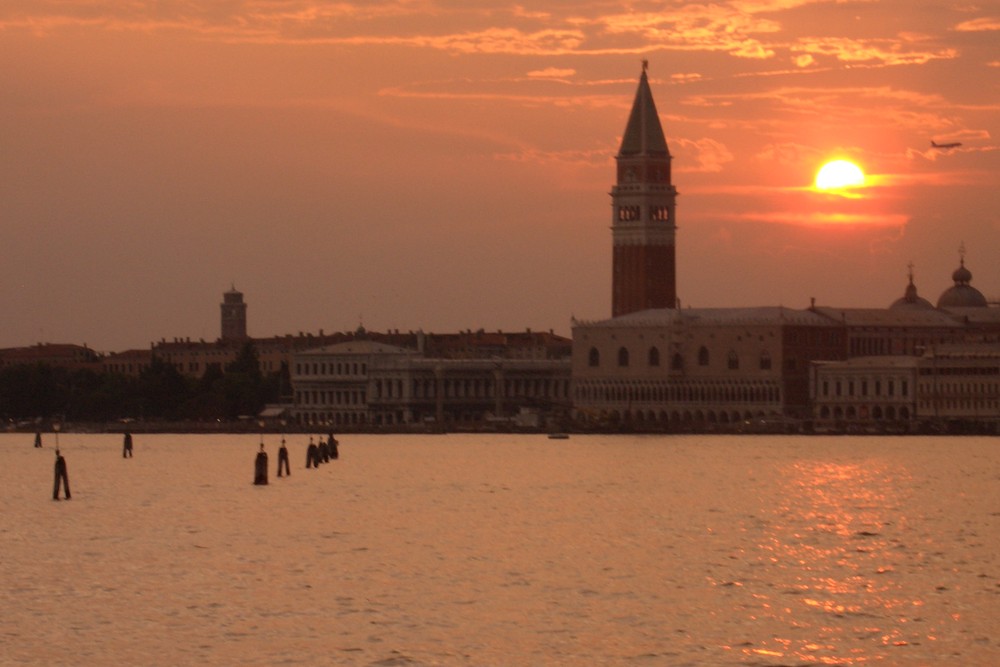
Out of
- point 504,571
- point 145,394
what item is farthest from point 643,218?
point 504,571

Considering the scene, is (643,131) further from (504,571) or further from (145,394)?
(504,571)

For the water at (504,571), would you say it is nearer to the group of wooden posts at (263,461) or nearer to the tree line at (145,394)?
the group of wooden posts at (263,461)

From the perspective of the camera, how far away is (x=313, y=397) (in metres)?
137

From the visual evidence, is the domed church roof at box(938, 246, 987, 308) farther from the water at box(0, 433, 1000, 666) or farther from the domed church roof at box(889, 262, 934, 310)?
the water at box(0, 433, 1000, 666)

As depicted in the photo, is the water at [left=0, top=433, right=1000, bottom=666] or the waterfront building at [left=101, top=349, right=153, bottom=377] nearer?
the water at [left=0, top=433, right=1000, bottom=666]

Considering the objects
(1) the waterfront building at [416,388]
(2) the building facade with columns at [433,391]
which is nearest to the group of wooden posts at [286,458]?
(1) the waterfront building at [416,388]

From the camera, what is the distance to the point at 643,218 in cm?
13362

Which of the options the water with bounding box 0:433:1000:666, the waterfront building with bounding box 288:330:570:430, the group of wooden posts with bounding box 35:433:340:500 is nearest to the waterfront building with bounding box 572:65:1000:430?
the waterfront building with bounding box 288:330:570:430

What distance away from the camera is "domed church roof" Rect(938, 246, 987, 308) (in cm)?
13850

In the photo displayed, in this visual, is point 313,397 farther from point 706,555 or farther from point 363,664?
point 363,664

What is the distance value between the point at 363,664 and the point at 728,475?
3976 centimetres

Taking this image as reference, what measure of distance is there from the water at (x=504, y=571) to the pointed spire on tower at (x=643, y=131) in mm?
71772

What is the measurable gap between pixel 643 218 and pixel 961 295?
18.2 m

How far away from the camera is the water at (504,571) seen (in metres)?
27.4
